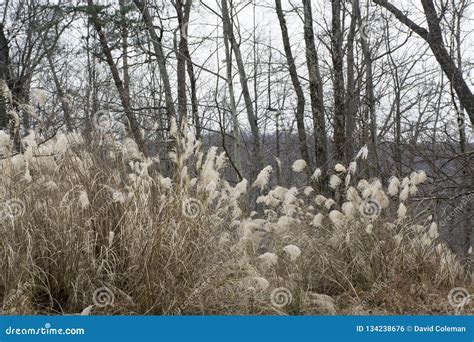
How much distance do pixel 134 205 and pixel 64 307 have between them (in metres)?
0.90

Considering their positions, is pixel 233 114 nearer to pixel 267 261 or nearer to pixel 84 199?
pixel 267 261

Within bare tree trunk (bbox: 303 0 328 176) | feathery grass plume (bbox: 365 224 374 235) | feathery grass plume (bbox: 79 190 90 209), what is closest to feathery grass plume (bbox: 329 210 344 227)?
feathery grass plume (bbox: 365 224 374 235)

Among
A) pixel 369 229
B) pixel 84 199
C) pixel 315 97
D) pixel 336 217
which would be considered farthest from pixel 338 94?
pixel 84 199

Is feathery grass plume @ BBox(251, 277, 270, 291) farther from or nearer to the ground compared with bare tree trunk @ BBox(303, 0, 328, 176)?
nearer to the ground

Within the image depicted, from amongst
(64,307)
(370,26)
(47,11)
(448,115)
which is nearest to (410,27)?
(370,26)

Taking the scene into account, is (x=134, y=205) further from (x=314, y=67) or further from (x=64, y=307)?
(x=314, y=67)

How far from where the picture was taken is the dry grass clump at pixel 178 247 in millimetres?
4090

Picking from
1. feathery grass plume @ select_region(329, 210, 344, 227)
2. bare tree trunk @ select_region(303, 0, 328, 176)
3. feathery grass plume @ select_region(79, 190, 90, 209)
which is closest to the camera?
feathery grass plume @ select_region(79, 190, 90, 209)

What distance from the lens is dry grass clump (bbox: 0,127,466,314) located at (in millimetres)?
4090

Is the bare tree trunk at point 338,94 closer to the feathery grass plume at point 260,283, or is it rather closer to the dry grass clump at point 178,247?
the dry grass clump at point 178,247

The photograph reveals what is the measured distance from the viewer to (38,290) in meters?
4.16

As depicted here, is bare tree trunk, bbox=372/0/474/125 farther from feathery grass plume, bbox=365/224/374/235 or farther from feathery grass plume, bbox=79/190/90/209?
feathery grass plume, bbox=79/190/90/209

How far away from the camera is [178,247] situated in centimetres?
418

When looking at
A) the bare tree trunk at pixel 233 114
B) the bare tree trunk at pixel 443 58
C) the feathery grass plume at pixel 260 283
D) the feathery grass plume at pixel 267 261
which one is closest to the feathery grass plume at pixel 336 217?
the feathery grass plume at pixel 267 261
